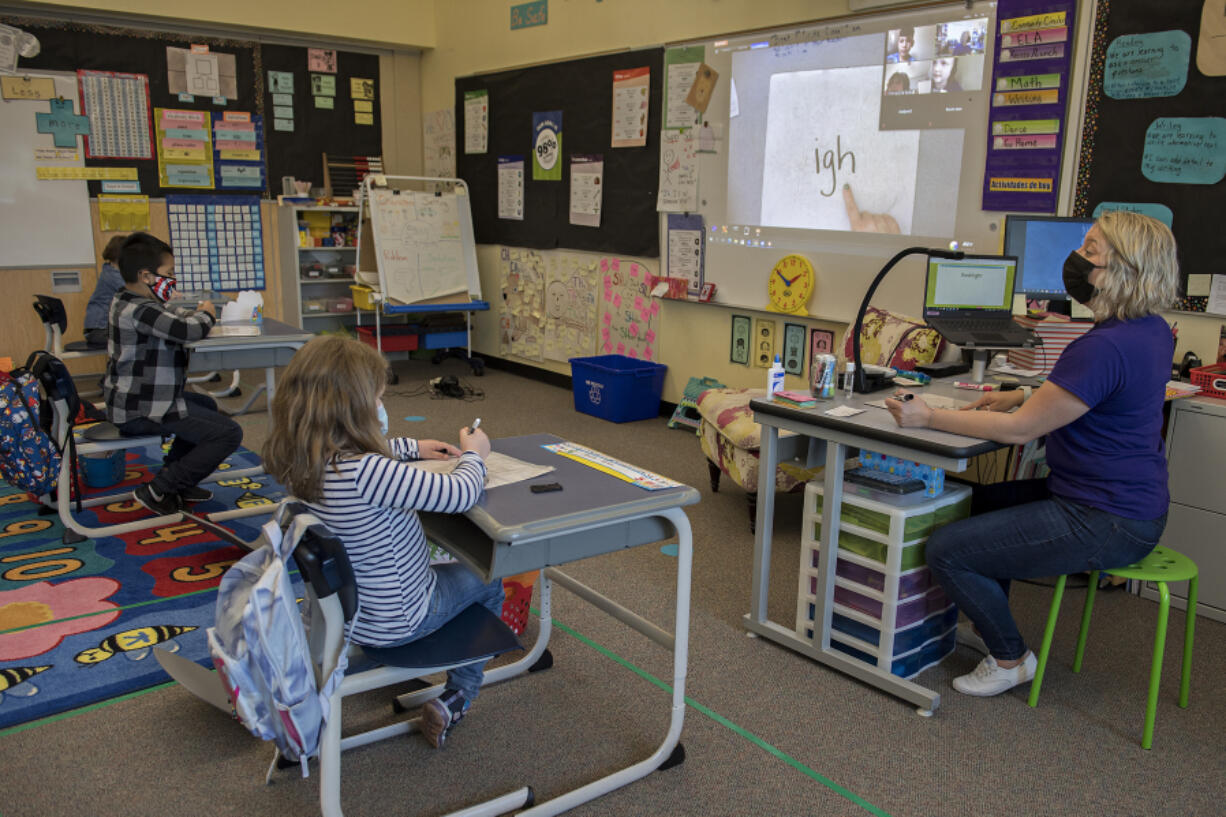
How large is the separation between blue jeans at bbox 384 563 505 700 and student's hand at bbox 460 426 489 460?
11.0 inches

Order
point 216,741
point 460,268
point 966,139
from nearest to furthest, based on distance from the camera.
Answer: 1. point 216,741
2. point 966,139
3. point 460,268

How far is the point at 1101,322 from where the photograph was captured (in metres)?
2.31

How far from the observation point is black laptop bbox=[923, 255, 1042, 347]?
308 centimetres

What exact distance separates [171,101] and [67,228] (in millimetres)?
1103

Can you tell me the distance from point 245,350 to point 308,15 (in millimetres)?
3829

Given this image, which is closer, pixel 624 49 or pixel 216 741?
pixel 216 741

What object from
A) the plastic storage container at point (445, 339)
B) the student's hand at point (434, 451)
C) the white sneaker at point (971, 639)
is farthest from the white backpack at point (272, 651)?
the plastic storage container at point (445, 339)

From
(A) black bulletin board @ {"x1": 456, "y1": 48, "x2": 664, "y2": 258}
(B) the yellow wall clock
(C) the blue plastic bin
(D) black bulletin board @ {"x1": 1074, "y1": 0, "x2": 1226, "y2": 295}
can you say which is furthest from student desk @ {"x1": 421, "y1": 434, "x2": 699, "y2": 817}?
(A) black bulletin board @ {"x1": 456, "y1": 48, "x2": 664, "y2": 258}

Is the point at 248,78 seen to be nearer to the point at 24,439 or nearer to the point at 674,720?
the point at 24,439

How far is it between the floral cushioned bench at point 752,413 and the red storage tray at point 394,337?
125 inches

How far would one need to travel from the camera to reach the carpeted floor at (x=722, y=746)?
205 centimetres

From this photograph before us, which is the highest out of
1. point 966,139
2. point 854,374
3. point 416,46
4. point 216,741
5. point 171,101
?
point 416,46

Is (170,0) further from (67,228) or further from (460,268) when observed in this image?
(460,268)

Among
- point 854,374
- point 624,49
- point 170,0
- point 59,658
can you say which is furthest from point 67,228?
point 854,374
